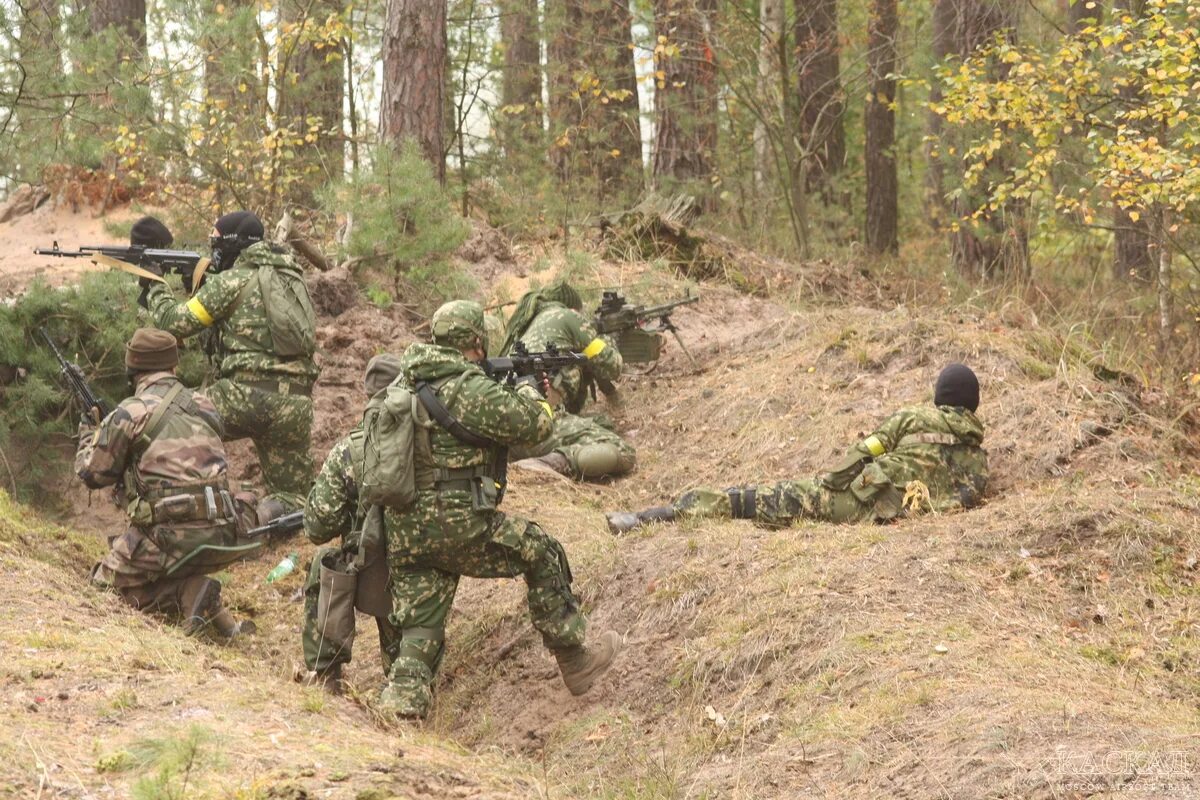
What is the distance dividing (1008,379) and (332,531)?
524 centimetres

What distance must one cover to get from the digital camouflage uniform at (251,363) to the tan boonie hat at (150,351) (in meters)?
1.14

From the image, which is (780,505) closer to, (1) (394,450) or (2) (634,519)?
(2) (634,519)

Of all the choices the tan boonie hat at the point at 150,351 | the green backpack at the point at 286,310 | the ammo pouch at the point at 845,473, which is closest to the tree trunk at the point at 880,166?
the ammo pouch at the point at 845,473

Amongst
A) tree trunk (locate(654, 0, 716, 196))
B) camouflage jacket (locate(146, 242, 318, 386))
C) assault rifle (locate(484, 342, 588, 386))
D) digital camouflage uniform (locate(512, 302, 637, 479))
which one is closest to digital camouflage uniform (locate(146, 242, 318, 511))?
camouflage jacket (locate(146, 242, 318, 386))

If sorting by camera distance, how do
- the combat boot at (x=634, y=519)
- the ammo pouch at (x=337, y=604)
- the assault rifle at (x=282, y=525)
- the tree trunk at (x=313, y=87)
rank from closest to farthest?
the ammo pouch at (x=337, y=604), the combat boot at (x=634, y=519), the assault rifle at (x=282, y=525), the tree trunk at (x=313, y=87)

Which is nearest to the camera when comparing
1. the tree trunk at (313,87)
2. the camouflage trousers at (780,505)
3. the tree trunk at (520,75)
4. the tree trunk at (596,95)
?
the camouflage trousers at (780,505)

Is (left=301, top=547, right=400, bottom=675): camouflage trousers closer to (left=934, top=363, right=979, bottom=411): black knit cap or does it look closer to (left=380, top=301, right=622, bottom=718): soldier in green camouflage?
(left=380, top=301, right=622, bottom=718): soldier in green camouflage

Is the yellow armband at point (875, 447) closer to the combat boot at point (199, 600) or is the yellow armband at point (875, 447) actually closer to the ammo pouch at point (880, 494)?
the ammo pouch at point (880, 494)

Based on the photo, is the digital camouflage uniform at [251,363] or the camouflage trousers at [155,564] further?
the digital camouflage uniform at [251,363]

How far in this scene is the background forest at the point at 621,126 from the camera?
1078 centimetres

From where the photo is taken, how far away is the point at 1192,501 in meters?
7.75

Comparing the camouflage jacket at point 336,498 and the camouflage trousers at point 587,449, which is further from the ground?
the camouflage jacket at point 336,498

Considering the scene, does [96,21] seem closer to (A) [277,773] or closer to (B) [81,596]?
(B) [81,596]

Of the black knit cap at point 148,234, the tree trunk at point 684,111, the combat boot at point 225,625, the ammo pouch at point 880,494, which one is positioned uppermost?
the tree trunk at point 684,111
